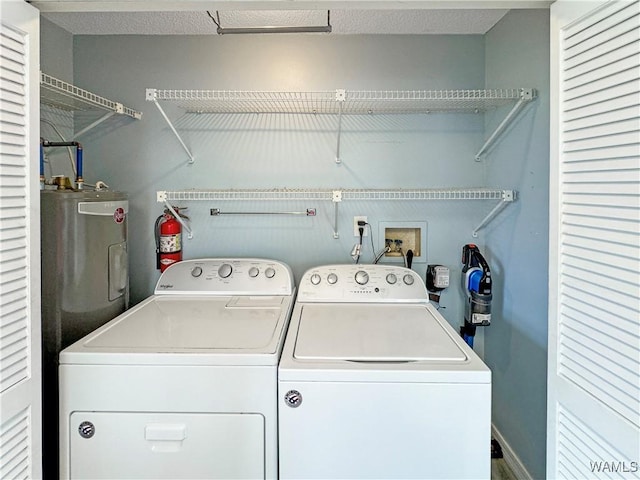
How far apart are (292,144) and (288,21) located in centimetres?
65

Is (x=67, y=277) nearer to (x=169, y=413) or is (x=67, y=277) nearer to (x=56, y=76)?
(x=169, y=413)

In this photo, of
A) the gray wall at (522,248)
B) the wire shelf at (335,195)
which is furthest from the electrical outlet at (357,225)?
the gray wall at (522,248)

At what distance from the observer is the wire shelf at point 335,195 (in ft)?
6.32

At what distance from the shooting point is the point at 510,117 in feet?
6.30

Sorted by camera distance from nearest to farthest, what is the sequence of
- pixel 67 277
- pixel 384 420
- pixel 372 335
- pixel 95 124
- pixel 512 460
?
pixel 384 420
pixel 372 335
pixel 67 277
pixel 512 460
pixel 95 124

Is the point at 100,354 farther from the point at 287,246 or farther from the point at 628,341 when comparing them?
the point at 628,341

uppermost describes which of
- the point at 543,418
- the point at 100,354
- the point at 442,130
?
the point at 442,130

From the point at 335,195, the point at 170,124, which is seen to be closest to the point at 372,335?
the point at 335,195

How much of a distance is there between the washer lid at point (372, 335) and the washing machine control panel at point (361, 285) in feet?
0.21

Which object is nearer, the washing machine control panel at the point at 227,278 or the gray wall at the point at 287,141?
the washing machine control panel at the point at 227,278

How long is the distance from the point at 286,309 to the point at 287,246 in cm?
60

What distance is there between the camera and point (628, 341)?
840mm

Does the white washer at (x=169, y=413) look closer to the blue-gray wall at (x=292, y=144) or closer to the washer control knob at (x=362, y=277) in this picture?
the washer control knob at (x=362, y=277)

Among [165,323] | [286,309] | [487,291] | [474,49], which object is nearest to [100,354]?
[165,323]
